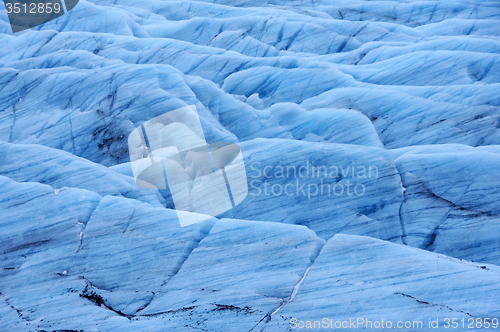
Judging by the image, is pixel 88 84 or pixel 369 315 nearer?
pixel 369 315

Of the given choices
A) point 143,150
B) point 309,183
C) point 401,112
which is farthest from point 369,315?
point 401,112

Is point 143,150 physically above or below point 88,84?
below

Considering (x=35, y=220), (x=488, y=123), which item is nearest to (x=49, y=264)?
(x=35, y=220)

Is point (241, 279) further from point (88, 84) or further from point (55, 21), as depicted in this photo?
point (55, 21)

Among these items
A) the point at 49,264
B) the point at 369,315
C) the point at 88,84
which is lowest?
the point at 49,264

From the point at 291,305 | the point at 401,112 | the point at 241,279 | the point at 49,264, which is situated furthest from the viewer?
the point at 401,112

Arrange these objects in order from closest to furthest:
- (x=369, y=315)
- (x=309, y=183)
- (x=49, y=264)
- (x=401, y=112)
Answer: (x=369, y=315) → (x=49, y=264) → (x=309, y=183) → (x=401, y=112)
